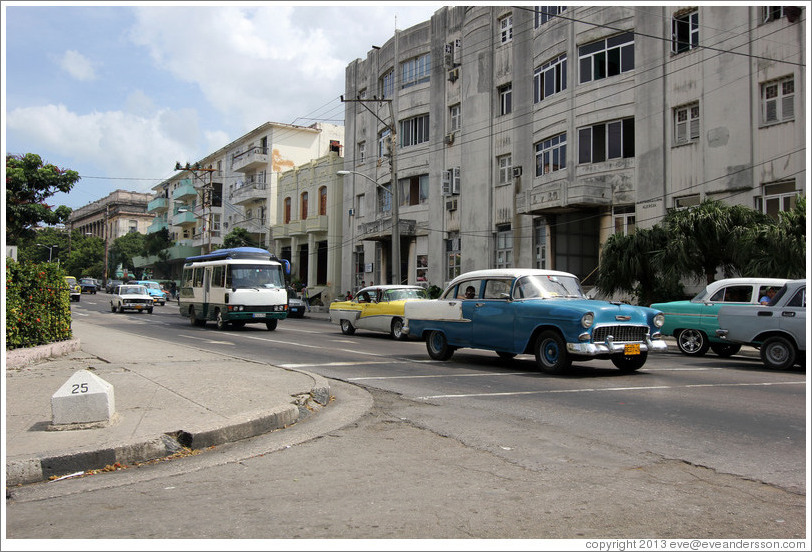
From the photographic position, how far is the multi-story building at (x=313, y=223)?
47969 mm

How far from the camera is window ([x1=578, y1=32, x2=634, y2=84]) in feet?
83.3

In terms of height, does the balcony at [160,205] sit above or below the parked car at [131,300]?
above

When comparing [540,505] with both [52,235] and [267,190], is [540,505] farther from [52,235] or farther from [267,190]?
[52,235]

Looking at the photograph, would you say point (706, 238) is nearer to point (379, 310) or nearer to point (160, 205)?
point (379, 310)

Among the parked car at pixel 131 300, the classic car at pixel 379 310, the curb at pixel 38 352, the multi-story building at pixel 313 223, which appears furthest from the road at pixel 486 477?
the multi-story building at pixel 313 223

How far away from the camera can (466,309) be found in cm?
1287

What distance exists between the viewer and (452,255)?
3553cm

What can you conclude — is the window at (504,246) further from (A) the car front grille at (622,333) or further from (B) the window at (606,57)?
(A) the car front grille at (622,333)

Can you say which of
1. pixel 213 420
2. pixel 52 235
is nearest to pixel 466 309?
pixel 213 420

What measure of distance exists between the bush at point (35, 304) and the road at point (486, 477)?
6727 mm

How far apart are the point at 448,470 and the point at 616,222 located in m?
22.5

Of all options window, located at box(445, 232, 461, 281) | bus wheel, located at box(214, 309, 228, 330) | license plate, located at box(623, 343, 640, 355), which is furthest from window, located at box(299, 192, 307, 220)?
license plate, located at box(623, 343, 640, 355)

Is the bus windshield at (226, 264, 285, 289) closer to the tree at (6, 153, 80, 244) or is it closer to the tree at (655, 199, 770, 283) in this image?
the tree at (6, 153, 80, 244)

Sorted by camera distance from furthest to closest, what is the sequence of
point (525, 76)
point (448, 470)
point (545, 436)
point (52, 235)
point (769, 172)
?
point (52, 235)
point (525, 76)
point (769, 172)
point (545, 436)
point (448, 470)
